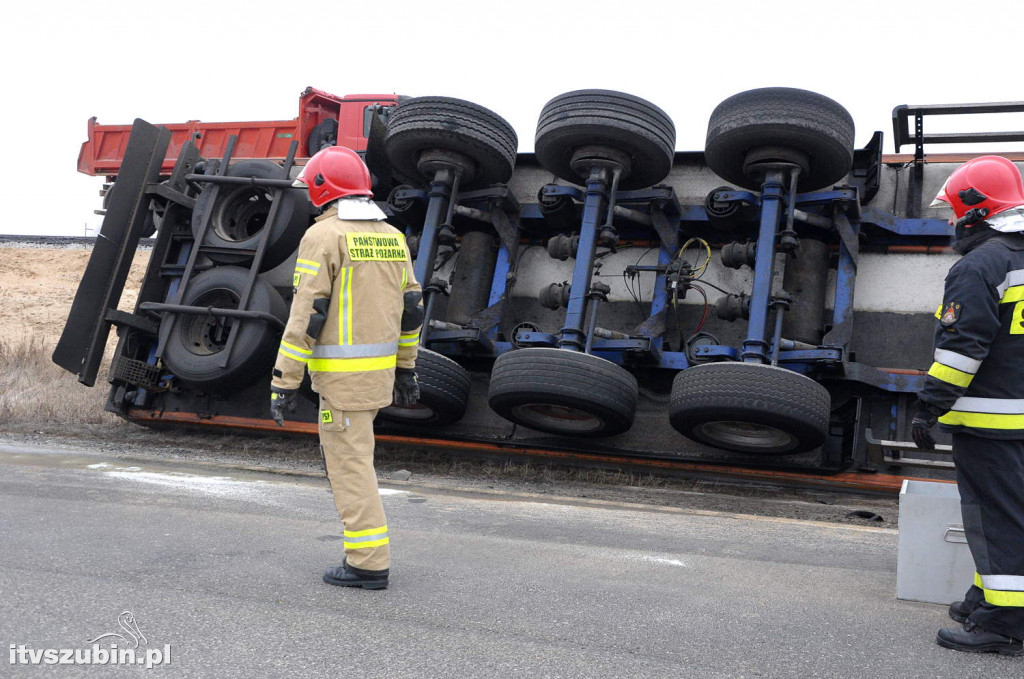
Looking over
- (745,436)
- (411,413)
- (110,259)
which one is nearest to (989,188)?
(745,436)

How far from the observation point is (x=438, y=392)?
5.59 m

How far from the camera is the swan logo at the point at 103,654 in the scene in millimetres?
1976

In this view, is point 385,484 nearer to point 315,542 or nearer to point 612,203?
point 315,542

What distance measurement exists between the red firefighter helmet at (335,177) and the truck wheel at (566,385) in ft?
7.42

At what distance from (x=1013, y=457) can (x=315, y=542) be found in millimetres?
2445

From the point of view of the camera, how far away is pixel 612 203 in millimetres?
5777

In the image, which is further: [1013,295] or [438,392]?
[438,392]

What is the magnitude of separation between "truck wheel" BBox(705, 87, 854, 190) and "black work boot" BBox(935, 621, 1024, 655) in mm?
3612

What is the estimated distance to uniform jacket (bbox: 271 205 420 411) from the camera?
2811 mm

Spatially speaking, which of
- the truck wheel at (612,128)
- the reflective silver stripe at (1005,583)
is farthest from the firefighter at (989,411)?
the truck wheel at (612,128)

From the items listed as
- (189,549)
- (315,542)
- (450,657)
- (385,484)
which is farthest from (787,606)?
(385,484)

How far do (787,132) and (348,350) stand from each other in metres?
3.56

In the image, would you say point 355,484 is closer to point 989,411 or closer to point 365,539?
point 365,539

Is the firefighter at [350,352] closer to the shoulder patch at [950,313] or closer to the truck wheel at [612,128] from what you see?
the shoulder patch at [950,313]
